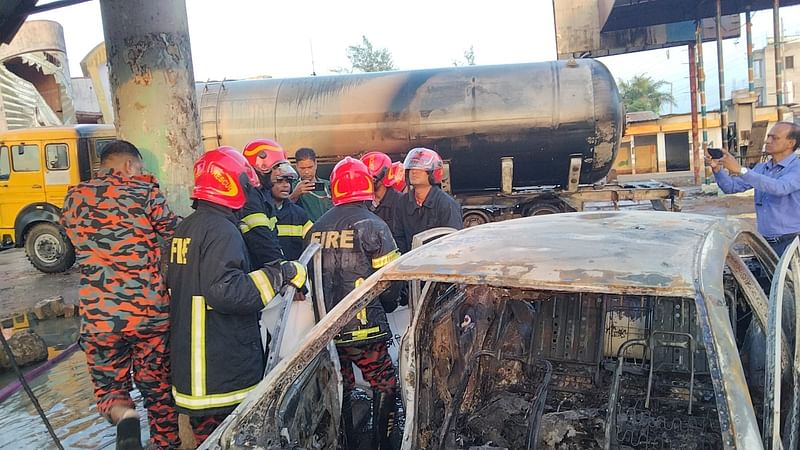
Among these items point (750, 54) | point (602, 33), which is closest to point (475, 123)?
point (750, 54)

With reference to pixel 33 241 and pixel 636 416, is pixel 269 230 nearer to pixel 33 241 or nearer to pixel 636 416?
pixel 636 416

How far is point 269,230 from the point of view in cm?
342

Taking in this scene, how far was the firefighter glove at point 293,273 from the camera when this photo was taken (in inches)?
108

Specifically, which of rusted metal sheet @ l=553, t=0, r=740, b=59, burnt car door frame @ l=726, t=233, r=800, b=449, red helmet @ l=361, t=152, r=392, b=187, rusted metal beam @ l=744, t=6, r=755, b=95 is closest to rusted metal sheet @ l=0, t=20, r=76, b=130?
red helmet @ l=361, t=152, r=392, b=187

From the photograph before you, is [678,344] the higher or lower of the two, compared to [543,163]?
lower

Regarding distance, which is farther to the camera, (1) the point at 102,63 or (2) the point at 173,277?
(1) the point at 102,63

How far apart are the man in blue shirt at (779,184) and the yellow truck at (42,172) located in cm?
935

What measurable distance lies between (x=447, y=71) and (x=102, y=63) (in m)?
12.3

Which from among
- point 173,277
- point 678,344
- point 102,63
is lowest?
point 678,344

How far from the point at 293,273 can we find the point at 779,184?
11.2ft

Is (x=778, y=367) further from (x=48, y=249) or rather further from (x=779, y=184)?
(x=48, y=249)

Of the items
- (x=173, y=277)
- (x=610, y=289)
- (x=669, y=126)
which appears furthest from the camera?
(x=669, y=126)

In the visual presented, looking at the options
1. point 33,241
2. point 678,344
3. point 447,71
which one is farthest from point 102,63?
point 678,344

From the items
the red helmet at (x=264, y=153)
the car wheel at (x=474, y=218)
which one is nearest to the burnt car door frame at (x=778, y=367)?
the red helmet at (x=264, y=153)
